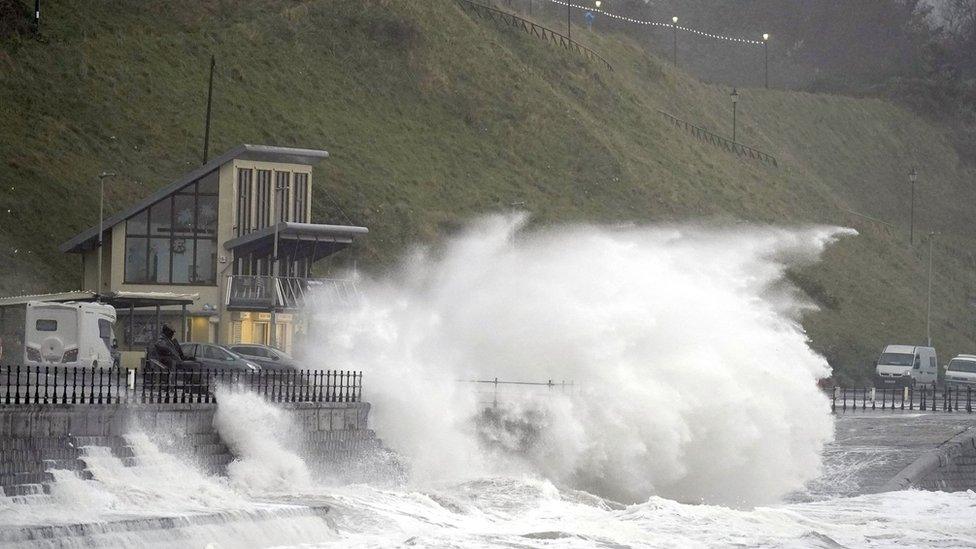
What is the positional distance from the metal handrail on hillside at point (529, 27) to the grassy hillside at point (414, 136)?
4.98ft

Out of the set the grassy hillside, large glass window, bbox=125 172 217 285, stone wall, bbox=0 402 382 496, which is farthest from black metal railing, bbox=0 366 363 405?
the grassy hillside

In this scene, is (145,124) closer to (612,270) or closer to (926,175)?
(612,270)

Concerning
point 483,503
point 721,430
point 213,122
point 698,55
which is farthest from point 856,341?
point 698,55

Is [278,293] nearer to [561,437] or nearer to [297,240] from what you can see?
[297,240]

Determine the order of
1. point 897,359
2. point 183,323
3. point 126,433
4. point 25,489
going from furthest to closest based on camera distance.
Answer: point 897,359 < point 183,323 < point 126,433 < point 25,489

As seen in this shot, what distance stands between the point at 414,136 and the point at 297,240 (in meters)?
36.8

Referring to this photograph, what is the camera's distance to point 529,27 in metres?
112

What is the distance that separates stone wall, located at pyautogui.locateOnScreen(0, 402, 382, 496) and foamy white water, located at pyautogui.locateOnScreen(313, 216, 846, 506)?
95.0 inches

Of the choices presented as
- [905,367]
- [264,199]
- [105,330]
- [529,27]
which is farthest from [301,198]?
[529,27]

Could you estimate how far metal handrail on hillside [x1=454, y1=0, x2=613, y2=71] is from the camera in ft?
360

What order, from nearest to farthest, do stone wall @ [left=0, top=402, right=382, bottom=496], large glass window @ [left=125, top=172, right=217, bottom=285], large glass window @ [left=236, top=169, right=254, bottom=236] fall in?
stone wall @ [left=0, top=402, right=382, bottom=496] < large glass window @ [left=125, top=172, right=217, bottom=285] < large glass window @ [left=236, top=169, right=254, bottom=236]

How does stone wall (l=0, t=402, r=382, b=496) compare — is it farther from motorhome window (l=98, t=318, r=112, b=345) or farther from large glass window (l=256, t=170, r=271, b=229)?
large glass window (l=256, t=170, r=271, b=229)

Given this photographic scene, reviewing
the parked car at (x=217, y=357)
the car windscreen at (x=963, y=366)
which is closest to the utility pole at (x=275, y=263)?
the parked car at (x=217, y=357)

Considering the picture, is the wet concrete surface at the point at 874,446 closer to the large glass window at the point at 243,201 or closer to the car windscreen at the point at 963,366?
the large glass window at the point at 243,201
